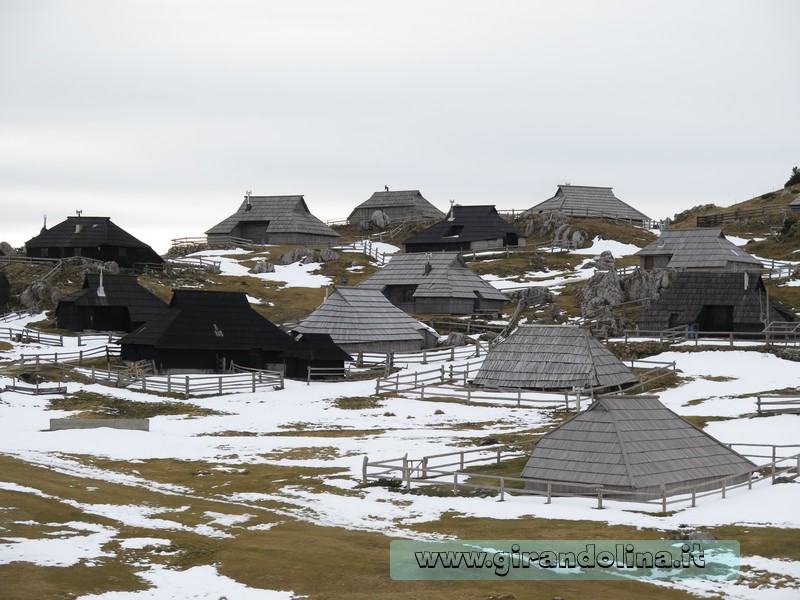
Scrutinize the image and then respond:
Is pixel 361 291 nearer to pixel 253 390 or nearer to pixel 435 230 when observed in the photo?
pixel 253 390

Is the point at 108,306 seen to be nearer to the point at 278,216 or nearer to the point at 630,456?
the point at 278,216

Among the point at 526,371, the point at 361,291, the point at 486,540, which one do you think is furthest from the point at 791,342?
the point at 486,540

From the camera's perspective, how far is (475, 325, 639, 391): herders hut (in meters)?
59.3

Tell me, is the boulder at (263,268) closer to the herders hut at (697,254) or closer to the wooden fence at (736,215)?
the herders hut at (697,254)

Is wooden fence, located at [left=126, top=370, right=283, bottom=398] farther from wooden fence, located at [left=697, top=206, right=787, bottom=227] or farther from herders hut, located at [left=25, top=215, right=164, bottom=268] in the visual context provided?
wooden fence, located at [left=697, top=206, right=787, bottom=227]

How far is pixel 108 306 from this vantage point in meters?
79.6

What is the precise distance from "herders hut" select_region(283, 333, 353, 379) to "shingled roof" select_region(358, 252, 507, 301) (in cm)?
2056

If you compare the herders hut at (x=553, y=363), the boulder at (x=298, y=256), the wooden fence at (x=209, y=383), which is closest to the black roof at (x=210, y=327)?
the wooden fence at (x=209, y=383)

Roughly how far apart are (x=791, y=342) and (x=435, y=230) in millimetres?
51378

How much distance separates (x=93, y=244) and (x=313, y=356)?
125 feet

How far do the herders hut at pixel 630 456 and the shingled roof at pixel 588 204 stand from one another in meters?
84.3

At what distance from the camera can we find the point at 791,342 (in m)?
64.9

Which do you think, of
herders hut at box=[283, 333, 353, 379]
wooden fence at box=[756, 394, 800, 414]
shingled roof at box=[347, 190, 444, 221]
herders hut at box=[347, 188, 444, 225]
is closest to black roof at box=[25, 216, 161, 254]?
herders hut at box=[283, 333, 353, 379]

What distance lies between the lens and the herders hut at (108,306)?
7894 centimetres
